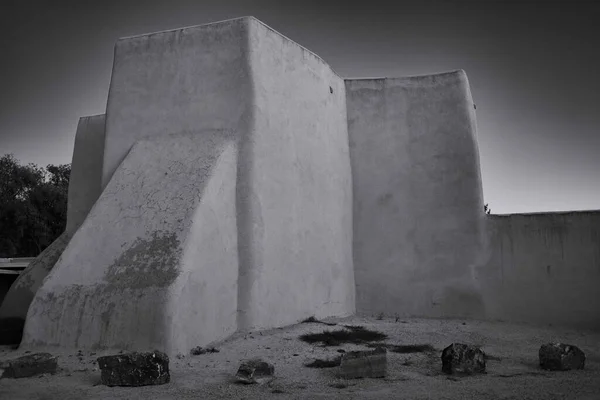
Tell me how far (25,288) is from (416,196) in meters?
7.26

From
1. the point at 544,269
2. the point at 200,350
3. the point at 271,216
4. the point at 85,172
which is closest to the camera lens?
the point at 200,350

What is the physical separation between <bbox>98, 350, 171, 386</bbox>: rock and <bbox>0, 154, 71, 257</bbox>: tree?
76.4ft

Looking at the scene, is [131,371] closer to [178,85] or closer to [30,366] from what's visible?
[30,366]

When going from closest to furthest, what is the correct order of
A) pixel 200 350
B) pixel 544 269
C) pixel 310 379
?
pixel 310 379, pixel 200 350, pixel 544 269

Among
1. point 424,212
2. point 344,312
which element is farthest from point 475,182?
point 344,312

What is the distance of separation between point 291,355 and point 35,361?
2.79 metres

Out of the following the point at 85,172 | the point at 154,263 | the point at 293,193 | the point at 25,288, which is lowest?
the point at 25,288

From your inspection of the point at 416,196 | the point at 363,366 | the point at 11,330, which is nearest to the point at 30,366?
the point at 11,330

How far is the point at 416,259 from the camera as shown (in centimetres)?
1030

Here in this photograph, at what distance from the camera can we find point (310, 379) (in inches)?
209

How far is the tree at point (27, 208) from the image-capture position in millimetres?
25688

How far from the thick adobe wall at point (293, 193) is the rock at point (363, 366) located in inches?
105

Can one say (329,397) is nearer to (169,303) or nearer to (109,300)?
(169,303)

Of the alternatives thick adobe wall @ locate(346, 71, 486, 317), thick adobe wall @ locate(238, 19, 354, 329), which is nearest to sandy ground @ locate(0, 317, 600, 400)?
thick adobe wall @ locate(238, 19, 354, 329)
